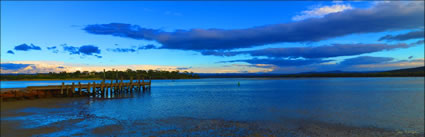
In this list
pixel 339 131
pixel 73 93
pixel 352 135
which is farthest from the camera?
pixel 73 93

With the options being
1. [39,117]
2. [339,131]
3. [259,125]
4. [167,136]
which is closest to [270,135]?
[259,125]

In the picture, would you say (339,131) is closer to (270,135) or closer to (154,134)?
(270,135)

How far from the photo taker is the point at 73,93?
40969 mm

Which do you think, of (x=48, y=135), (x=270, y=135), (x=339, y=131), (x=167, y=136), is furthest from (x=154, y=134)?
(x=339, y=131)

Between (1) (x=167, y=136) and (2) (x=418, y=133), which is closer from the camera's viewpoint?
(1) (x=167, y=136)

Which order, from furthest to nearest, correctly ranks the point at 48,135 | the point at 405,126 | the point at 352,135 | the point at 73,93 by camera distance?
the point at 73,93
the point at 405,126
the point at 352,135
the point at 48,135

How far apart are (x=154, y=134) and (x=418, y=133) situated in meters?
16.2

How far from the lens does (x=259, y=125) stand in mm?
19000

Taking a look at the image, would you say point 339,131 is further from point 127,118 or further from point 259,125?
point 127,118

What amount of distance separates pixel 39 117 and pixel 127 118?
681 cm

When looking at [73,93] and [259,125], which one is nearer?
[259,125]

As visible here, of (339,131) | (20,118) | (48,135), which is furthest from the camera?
(20,118)

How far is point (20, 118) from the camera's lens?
20812 millimetres

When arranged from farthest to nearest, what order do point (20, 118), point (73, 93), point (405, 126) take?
point (73, 93) → point (20, 118) → point (405, 126)
